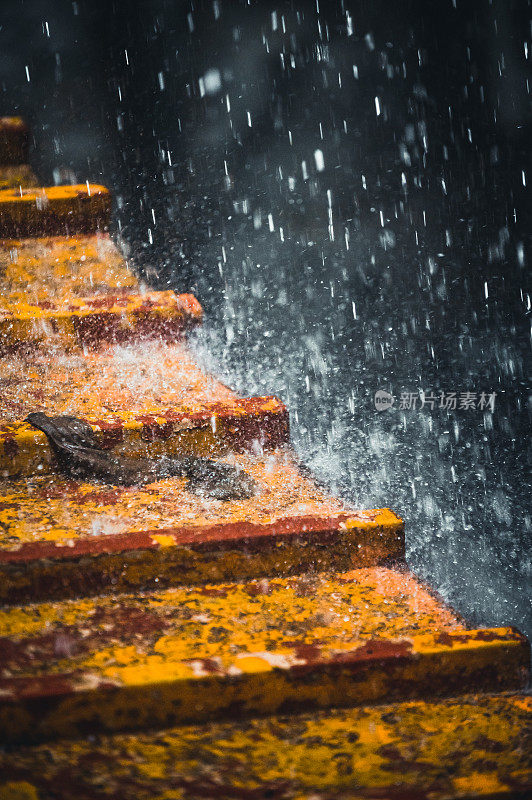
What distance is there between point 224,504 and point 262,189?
12730 mm

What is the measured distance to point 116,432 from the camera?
2.17 m

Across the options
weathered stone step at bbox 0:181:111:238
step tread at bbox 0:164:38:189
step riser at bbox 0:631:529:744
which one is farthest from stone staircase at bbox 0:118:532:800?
step tread at bbox 0:164:38:189

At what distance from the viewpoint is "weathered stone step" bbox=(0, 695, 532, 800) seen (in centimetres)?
116

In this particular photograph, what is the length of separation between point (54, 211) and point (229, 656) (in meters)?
2.98

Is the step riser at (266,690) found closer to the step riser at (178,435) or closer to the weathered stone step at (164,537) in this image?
the weathered stone step at (164,537)

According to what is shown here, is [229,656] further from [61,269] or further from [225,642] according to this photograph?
[61,269]

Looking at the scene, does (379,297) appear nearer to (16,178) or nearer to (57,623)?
(16,178)

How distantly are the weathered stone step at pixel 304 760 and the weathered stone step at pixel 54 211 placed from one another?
3.04m

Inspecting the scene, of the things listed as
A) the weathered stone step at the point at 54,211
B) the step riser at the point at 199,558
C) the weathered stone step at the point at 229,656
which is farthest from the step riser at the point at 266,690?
the weathered stone step at the point at 54,211

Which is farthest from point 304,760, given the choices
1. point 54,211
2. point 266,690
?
point 54,211

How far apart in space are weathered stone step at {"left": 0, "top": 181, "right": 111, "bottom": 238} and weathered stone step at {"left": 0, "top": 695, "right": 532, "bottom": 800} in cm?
304

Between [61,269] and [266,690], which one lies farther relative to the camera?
[61,269]

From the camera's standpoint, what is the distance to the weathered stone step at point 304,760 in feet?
3.79

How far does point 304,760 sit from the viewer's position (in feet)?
4.06
